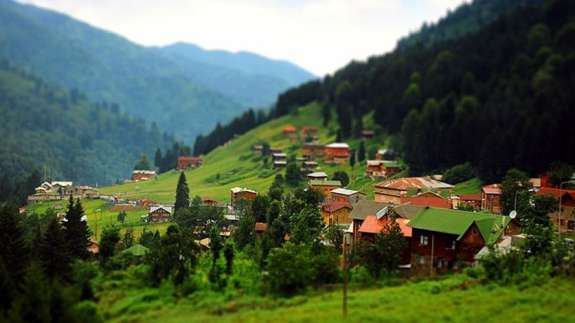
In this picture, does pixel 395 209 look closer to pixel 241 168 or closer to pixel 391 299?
pixel 391 299

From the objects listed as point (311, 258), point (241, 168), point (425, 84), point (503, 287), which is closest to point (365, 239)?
point (311, 258)

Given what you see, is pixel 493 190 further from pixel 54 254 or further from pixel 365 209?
pixel 54 254

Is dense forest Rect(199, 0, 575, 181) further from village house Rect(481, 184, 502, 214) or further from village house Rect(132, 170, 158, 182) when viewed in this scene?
village house Rect(132, 170, 158, 182)

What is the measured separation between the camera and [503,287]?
4034cm

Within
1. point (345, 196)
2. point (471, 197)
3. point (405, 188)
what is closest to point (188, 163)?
point (345, 196)

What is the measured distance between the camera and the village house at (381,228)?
165 ft

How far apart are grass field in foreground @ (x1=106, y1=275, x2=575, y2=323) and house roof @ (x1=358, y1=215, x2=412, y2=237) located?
33.2 feet

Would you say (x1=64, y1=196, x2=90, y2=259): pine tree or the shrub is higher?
the shrub

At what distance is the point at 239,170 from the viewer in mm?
137000

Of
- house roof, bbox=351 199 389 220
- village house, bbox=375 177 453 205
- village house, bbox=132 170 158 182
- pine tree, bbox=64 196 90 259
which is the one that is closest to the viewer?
pine tree, bbox=64 196 90 259

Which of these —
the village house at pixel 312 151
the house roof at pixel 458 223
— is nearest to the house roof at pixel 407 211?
the house roof at pixel 458 223

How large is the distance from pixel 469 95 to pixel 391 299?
102357mm

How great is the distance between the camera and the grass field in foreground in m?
36.1

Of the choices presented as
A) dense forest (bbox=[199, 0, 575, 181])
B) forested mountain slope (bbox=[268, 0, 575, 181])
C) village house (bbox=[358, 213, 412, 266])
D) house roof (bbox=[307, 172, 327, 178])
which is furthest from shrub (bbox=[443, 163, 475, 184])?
village house (bbox=[358, 213, 412, 266])
